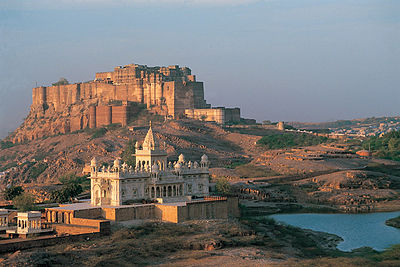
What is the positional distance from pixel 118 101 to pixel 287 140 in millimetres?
32467

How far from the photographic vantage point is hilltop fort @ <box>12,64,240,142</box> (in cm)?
12781

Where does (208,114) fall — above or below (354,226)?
above

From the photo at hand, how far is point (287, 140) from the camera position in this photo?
12238 cm

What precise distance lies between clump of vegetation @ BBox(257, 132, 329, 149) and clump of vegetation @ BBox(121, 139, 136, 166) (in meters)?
21.8

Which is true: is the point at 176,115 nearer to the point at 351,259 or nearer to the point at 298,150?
the point at 298,150

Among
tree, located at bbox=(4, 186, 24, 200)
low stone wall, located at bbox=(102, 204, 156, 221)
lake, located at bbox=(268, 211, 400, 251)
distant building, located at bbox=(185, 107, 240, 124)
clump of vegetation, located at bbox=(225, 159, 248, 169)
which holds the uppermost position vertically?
distant building, located at bbox=(185, 107, 240, 124)

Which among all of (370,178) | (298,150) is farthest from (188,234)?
(298,150)

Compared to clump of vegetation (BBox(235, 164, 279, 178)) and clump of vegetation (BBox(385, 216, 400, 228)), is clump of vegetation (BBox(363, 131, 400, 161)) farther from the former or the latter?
clump of vegetation (BBox(385, 216, 400, 228))

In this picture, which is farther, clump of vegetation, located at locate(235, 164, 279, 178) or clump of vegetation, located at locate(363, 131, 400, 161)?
clump of vegetation, located at locate(363, 131, 400, 161)

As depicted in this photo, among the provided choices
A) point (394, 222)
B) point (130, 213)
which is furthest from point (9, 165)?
point (130, 213)

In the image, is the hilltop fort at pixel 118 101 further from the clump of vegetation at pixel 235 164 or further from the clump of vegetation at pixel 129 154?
the clump of vegetation at pixel 235 164

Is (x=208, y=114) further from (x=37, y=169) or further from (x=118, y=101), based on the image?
(x=37, y=169)

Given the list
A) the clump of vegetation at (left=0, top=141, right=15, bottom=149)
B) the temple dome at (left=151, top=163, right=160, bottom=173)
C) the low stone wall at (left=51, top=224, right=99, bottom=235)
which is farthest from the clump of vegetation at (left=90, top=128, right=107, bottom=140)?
the low stone wall at (left=51, top=224, right=99, bottom=235)

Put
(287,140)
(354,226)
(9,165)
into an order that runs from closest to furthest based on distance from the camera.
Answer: (354,226)
(287,140)
(9,165)
